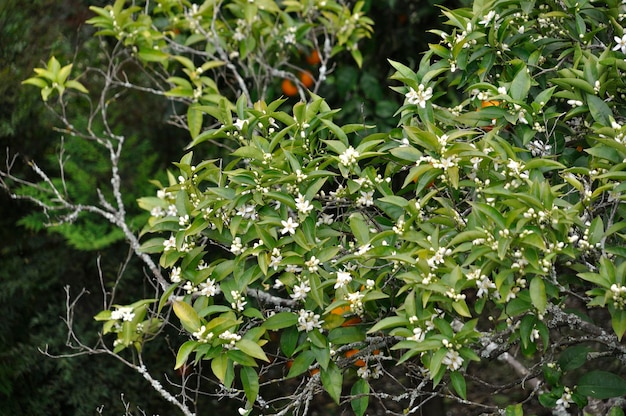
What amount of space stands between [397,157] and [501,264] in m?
0.50

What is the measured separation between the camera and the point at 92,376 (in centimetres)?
374

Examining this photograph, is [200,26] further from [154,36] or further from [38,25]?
[38,25]

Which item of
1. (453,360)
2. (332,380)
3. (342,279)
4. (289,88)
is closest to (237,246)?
(342,279)

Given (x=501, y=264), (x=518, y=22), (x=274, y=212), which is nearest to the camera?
(x=501, y=264)

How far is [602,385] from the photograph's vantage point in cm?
203

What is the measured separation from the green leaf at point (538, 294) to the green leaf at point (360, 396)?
0.61 meters

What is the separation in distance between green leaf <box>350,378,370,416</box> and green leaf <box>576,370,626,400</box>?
589 mm

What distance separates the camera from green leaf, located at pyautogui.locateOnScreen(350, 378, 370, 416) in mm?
2129

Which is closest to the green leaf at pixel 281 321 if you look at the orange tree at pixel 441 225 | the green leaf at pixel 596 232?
the orange tree at pixel 441 225

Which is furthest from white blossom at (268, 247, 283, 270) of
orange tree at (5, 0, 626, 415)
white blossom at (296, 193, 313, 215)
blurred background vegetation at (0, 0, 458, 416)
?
blurred background vegetation at (0, 0, 458, 416)

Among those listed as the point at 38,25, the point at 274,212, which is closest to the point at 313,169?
the point at 274,212

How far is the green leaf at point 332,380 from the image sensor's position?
2014 millimetres

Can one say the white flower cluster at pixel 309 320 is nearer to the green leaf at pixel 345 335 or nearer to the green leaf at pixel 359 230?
the green leaf at pixel 345 335

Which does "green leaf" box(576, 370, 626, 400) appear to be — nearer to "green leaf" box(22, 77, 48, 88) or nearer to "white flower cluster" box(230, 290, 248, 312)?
"white flower cluster" box(230, 290, 248, 312)
